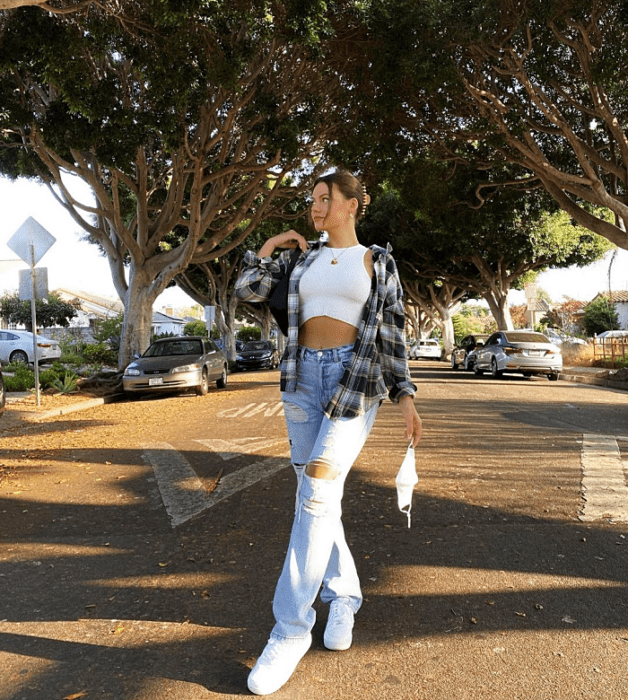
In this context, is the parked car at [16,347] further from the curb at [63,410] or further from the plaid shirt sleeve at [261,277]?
the plaid shirt sleeve at [261,277]

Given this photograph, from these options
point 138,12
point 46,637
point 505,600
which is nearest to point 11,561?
point 46,637

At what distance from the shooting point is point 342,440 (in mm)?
2979

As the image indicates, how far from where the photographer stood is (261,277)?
327 cm

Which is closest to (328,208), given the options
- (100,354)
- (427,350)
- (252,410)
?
(252,410)

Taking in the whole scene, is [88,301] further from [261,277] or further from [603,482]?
[261,277]

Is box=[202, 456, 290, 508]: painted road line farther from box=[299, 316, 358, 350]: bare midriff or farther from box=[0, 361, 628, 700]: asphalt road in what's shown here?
box=[299, 316, 358, 350]: bare midriff

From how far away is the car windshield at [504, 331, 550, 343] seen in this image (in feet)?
74.7

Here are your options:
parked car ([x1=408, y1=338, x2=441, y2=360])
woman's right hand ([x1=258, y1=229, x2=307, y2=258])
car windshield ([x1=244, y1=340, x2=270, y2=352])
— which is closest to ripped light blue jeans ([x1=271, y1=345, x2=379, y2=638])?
woman's right hand ([x1=258, y1=229, x2=307, y2=258])

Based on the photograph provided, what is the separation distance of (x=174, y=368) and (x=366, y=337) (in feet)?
45.8

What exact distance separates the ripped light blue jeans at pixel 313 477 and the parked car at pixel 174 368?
13.7 m

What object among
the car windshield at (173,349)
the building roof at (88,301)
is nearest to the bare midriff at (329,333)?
the car windshield at (173,349)

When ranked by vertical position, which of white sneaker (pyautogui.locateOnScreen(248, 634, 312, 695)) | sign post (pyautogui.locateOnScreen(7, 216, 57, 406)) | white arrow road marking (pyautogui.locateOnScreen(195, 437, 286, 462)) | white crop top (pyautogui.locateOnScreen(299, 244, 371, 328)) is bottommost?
white arrow road marking (pyautogui.locateOnScreen(195, 437, 286, 462))

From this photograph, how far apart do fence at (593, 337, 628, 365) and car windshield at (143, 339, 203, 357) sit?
1363 centimetres

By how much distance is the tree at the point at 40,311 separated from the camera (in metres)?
64.7
